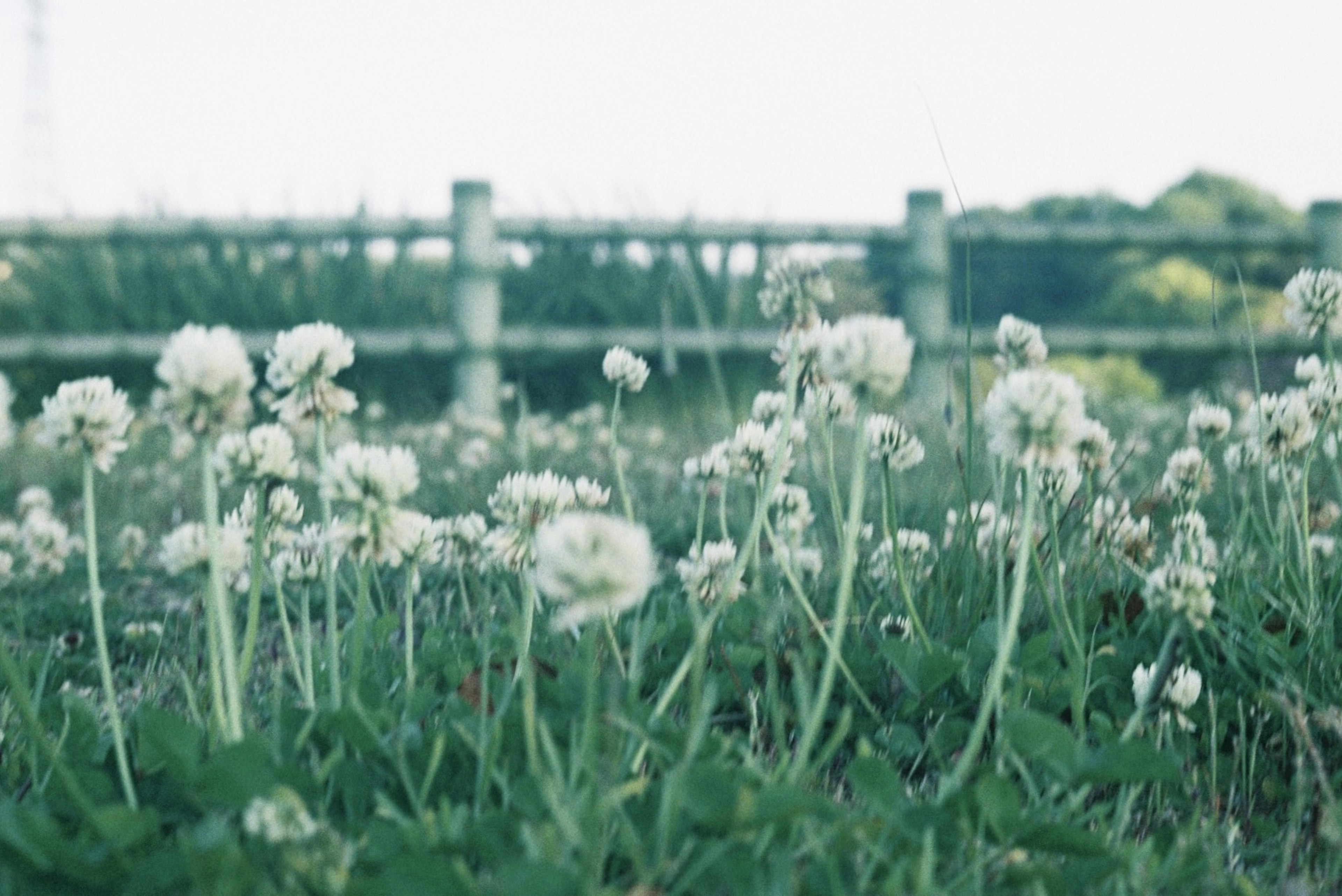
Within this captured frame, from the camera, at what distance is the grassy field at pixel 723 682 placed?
1066 mm

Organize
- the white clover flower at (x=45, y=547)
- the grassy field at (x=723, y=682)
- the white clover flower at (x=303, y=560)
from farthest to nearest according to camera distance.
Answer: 1. the white clover flower at (x=45, y=547)
2. the white clover flower at (x=303, y=560)
3. the grassy field at (x=723, y=682)

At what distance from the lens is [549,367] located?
23.5 ft

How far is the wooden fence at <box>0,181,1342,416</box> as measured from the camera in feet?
21.5

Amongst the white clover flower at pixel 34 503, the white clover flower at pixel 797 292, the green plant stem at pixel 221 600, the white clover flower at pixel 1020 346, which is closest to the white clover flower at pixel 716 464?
the white clover flower at pixel 797 292

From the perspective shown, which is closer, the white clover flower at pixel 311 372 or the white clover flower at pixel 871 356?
the white clover flower at pixel 871 356

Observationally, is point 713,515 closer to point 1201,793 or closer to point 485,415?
point 1201,793

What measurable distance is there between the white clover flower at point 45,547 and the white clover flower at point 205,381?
1656 mm

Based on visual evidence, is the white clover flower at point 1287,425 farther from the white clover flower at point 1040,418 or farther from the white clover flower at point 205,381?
the white clover flower at point 205,381

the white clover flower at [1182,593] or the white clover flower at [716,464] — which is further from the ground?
the white clover flower at [716,464]

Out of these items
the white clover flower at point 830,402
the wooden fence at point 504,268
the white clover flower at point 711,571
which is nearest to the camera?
the white clover flower at point 830,402

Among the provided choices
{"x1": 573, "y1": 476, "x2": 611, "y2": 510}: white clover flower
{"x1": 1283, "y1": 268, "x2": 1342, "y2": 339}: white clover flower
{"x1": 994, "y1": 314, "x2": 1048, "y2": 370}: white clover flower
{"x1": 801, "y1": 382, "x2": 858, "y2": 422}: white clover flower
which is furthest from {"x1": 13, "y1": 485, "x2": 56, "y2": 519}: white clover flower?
{"x1": 1283, "y1": 268, "x2": 1342, "y2": 339}: white clover flower

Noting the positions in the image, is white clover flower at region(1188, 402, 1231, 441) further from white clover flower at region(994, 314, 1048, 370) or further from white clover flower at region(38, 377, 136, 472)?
white clover flower at region(38, 377, 136, 472)

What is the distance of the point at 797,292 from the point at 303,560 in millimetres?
721

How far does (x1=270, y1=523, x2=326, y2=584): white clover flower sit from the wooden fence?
15.9 feet
